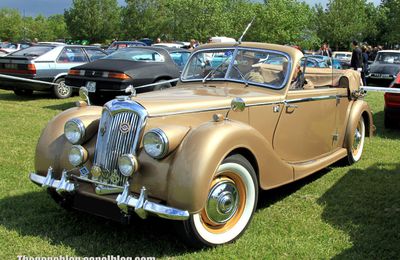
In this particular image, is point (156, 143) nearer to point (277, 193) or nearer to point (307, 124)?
point (277, 193)

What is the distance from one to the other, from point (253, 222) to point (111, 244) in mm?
1335

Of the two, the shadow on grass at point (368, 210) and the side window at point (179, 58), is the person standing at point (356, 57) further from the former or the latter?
the shadow on grass at point (368, 210)

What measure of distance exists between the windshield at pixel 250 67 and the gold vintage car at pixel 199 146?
0.01 metres

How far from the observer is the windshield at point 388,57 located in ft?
60.0

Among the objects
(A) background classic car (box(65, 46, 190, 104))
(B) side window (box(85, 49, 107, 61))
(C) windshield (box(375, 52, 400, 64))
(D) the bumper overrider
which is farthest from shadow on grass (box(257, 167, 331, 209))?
(C) windshield (box(375, 52, 400, 64))

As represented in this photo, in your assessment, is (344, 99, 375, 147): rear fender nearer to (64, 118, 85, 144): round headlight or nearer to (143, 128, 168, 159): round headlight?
(143, 128, 168, 159): round headlight

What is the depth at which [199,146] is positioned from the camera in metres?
3.45

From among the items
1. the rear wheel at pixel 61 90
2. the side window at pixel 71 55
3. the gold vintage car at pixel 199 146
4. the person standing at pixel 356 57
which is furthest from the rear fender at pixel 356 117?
the person standing at pixel 356 57

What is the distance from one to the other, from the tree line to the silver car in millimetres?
34105

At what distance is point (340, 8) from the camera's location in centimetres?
5169

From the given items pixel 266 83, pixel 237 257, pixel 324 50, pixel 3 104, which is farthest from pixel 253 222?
pixel 324 50

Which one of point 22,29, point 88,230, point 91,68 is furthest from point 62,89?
point 22,29

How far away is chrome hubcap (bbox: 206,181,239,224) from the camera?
363cm

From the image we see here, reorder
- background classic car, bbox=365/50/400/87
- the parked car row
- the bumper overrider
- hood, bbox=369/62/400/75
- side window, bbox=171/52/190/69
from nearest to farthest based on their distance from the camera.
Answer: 1. the bumper overrider
2. the parked car row
3. side window, bbox=171/52/190/69
4. background classic car, bbox=365/50/400/87
5. hood, bbox=369/62/400/75
